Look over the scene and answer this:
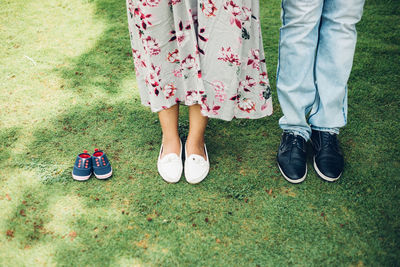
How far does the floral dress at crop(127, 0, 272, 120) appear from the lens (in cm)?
138

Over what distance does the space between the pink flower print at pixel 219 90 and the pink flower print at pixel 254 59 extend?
0.56 feet

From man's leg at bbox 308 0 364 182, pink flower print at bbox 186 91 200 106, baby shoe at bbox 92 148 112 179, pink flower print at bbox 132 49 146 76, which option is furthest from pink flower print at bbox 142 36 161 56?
man's leg at bbox 308 0 364 182

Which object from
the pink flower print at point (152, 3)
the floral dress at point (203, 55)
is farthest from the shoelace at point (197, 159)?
the pink flower print at point (152, 3)

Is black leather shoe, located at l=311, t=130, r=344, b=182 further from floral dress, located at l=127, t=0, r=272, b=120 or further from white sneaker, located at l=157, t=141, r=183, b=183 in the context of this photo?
white sneaker, located at l=157, t=141, r=183, b=183

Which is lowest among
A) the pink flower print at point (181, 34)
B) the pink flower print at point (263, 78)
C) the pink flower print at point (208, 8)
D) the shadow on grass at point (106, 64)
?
the shadow on grass at point (106, 64)

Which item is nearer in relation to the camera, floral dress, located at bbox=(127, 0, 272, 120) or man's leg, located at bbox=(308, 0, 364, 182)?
floral dress, located at bbox=(127, 0, 272, 120)

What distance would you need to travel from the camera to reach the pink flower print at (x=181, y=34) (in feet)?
4.65

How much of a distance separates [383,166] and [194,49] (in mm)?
1159

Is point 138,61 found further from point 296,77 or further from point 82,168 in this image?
point 296,77

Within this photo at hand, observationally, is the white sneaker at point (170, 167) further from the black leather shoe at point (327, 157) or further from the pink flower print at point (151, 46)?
the black leather shoe at point (327, 157)

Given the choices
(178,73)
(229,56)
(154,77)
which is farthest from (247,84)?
(154,77)

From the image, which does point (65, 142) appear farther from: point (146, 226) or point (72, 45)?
point (72, 45)

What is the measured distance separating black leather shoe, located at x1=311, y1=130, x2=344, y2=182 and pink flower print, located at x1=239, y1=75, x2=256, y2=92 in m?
0.49

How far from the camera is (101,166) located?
1686 mm
